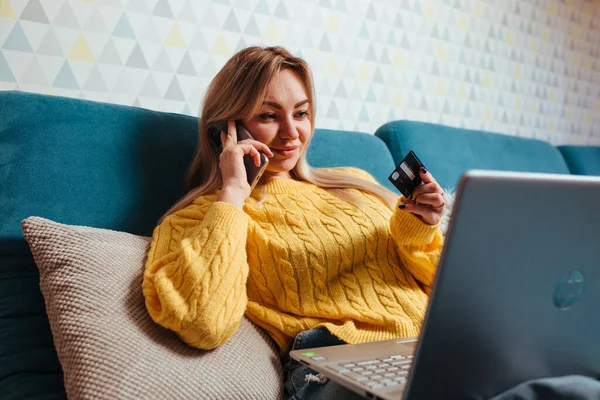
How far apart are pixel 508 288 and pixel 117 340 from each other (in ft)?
1.96


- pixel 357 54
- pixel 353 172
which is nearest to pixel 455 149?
pixel 357 54

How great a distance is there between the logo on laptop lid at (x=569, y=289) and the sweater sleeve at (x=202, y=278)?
0.54 metres

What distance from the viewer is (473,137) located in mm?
2145

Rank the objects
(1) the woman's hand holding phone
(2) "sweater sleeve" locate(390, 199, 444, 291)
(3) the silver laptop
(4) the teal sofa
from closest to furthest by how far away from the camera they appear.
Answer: (3) the silver laptop
(4) the teal sofa
(1) the woman's hand holding phone
(2) "sweater sleeve" locate(390, 199, 444, 291)

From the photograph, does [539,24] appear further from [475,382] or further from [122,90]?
[475,382]

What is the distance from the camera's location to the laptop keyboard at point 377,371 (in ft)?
2.66

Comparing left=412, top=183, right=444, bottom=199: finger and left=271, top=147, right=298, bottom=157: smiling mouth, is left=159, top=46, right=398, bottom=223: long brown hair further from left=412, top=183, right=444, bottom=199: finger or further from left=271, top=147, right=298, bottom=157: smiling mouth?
left=412, top=183, right=444, bottom=199: finger

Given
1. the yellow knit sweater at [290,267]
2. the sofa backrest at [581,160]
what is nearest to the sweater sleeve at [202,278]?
the yellow knit sweater at [290,267]

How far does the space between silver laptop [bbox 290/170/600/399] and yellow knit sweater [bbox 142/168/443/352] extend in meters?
0.37

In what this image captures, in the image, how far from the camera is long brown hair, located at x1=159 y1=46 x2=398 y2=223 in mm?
1362

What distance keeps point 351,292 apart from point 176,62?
2.87 ft

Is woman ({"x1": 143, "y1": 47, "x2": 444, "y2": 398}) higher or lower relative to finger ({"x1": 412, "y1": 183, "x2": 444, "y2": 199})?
lower

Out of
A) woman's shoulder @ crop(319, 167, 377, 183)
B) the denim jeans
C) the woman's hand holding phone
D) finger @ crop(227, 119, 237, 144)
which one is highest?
finger @ crop(227, 119, 237, 144)

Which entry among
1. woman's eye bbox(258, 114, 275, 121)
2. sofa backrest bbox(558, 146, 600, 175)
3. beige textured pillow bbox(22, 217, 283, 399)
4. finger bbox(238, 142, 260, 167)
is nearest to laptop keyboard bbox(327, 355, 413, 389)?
beige textured pillow bbox(22, 217, 283, 399)
